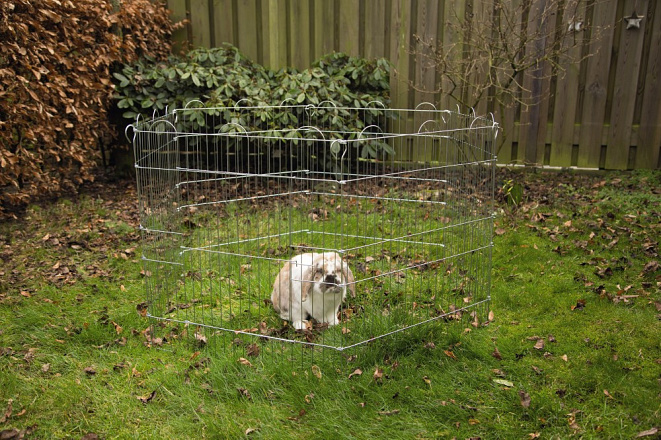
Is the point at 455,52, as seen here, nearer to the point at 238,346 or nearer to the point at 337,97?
the point at 337,97

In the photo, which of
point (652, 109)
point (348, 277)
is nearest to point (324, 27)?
point (652, 109)

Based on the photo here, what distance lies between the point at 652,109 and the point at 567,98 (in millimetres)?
931

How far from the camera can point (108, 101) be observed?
6680mm

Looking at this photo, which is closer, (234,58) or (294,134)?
(294,134)

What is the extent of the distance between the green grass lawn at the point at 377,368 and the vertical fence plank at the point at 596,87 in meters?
2.20

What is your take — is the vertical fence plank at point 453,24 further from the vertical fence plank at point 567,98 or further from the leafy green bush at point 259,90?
the vertical fence plank at point 567,98

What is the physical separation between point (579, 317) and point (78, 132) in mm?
5322

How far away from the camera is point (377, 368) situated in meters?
3.26

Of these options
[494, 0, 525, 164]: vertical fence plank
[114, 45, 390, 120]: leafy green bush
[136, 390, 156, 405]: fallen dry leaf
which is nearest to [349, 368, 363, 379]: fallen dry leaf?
[136, 390, 156, 405]: fallen dry leaf

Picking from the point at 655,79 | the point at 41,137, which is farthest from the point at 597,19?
the point at 41,137

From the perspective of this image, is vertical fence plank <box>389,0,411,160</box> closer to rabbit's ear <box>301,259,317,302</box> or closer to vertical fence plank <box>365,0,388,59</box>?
vertical fence plank <box>365,0,388,59</box>

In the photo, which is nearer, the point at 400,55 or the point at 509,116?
the point at 509,116

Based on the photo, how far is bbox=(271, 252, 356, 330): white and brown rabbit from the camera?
3600 mm

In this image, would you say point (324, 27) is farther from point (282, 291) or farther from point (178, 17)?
point (282, 291)
